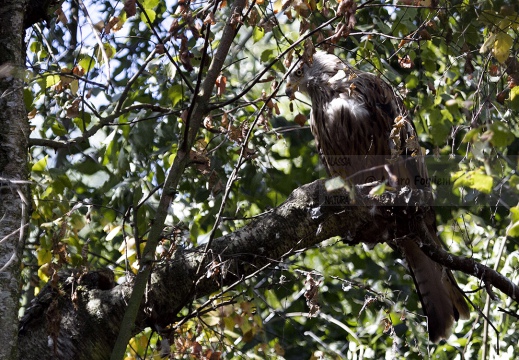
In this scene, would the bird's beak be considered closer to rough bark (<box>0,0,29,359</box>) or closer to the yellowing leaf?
the yellowing leaf

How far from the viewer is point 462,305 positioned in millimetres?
3430

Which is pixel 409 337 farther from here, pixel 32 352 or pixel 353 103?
pixel 32 352

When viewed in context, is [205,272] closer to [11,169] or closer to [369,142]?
[11,169]

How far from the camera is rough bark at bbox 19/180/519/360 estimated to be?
7.70ft

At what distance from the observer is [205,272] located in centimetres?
246

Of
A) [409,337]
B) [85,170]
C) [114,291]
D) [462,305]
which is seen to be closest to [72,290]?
[114,291]

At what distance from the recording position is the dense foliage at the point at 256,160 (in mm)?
2637

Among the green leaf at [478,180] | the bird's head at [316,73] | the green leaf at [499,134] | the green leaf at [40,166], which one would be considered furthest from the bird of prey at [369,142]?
the green leaf at [499,134]

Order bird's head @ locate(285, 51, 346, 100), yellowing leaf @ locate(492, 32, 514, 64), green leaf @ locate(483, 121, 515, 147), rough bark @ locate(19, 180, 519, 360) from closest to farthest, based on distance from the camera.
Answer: green leaf @ locate(483, 121, 515, 147)
yellowing leaf @ locate(492, 32, 514, 64)
rough bark @ locate(19, 180, 519, 360)
bird's head @ locate(285, 51, 346, 100)

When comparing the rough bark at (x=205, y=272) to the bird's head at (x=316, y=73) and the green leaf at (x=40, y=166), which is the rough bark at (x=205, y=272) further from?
the bird's head at (x=316, y=73)

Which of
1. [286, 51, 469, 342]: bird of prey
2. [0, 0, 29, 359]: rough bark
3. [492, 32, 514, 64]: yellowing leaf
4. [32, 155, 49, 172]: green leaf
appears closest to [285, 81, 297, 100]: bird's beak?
[286, 51, 469, 342]: bird of prey

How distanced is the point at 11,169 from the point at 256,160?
6.34ft

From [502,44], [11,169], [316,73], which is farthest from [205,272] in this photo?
[316,73]

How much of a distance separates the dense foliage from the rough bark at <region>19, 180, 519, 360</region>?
10 cm
